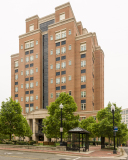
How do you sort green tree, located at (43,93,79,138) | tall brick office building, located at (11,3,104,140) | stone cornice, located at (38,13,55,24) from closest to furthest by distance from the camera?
green tree, located at (43,93,79,138) < tall brick office building, located at (11,3,104,140) < stone cornice, located at (38,13,55,24)

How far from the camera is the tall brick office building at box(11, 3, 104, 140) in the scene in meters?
60.8

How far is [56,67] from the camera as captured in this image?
2579 inches

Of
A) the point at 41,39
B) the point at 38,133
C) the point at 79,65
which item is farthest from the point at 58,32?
the point at 38,133

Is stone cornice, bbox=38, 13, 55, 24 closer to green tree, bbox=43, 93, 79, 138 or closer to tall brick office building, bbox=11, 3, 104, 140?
tall brick office building, bbox=11, 3, 104, 140

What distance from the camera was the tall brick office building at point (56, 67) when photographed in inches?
2392

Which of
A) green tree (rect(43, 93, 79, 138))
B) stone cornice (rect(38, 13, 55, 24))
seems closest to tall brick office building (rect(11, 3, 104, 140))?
stone cornice (rect(38, 13, 55, 24))

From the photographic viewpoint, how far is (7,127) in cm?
3203

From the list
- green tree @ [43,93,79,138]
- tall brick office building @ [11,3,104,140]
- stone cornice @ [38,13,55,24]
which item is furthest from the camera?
stone cornice @ [38,13,55,24]


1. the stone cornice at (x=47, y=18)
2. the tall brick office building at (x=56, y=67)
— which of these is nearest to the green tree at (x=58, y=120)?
the tall brick office building at (x=56, y=67)

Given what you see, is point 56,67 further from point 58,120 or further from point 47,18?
point 58,120

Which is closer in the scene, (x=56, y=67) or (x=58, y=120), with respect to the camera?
(x=58, y=120)

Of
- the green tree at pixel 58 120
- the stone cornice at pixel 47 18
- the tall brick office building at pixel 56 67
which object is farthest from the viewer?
the stone cornice at pixel 47 18

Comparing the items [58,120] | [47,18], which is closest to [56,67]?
[47,18]

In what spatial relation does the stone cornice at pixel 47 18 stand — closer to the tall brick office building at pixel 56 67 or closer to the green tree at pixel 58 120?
the tall brick office building at pixel 56 67
